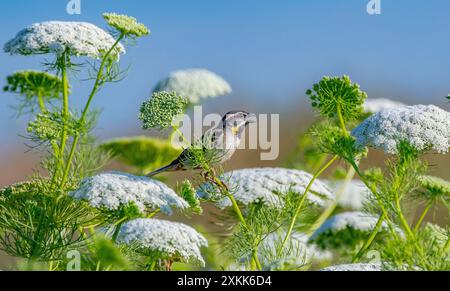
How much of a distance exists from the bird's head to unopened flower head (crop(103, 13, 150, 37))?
0.49 meters

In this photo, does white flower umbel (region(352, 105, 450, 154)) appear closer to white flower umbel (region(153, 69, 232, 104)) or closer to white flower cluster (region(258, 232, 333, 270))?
white flower cluster (region(258, 232, 333, 270))

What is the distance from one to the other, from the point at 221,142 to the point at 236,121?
25 cm

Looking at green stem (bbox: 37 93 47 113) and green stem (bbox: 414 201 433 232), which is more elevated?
green stem (bbox: 37 93 47 113)

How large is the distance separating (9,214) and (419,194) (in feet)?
5.49

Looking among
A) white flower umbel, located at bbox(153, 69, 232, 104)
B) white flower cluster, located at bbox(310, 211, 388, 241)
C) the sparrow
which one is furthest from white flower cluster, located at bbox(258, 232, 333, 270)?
white flower umbel, located at bbox(153, 69, 232, 104)

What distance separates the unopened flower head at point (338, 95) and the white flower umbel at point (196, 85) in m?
2.13

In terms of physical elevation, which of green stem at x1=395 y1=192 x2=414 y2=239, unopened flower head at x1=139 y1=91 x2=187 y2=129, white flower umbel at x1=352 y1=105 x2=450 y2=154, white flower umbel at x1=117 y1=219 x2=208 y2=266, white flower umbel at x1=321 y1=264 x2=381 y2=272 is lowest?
white flower umbel at x1=321 y1=264 x2=381 y2=272

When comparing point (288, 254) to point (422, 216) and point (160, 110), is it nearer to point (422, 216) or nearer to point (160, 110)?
point (422, 216)

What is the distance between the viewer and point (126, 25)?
11.1ft

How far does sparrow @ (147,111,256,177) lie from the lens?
3.33 m

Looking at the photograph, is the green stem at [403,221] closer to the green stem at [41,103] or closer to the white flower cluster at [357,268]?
the white flower cluster at [357,268]

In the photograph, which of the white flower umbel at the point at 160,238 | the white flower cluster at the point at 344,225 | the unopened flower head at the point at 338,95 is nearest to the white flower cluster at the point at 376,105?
the white flower cluster at the point at 344,225

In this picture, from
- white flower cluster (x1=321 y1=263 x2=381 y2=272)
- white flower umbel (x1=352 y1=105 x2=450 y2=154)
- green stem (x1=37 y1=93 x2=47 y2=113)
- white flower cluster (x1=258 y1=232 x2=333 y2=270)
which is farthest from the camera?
green stem (x1=37 y1=93 x2=47 y2=113)

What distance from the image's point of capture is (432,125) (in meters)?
3.10
